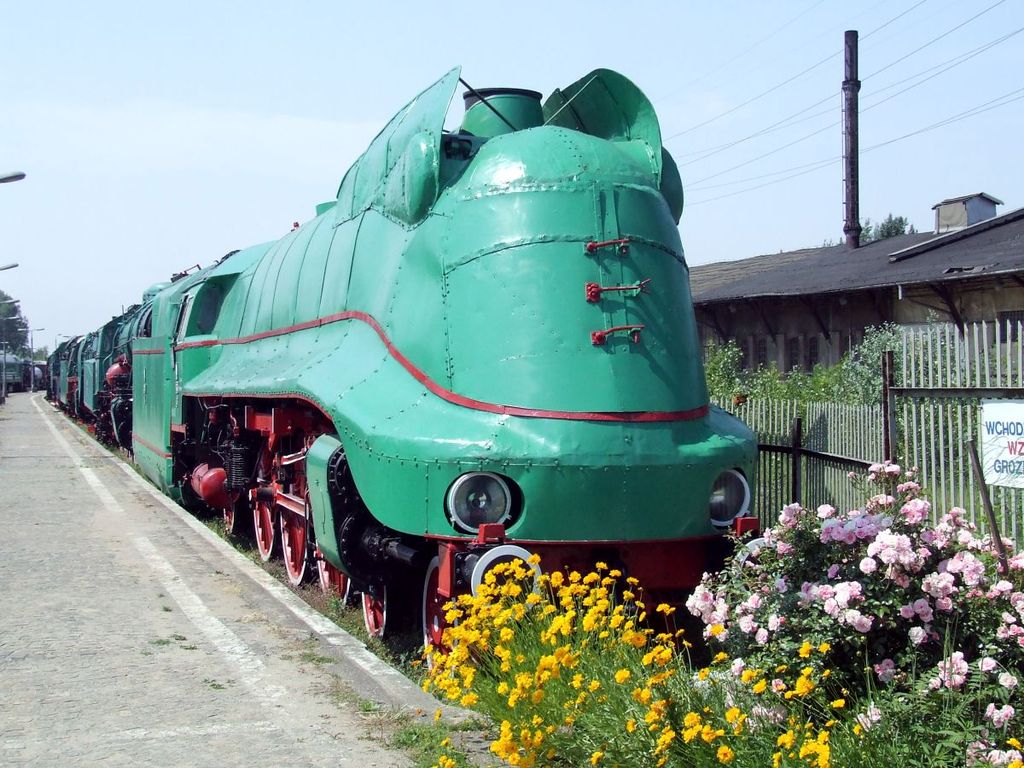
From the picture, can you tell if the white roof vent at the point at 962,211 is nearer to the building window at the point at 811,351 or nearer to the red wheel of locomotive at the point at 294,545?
the building window at the point at 811,351

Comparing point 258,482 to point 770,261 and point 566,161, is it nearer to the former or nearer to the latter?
point 566,161

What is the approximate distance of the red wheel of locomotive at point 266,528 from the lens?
1073 centimetres

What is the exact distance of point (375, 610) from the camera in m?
7.60

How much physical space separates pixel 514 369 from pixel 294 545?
4.35 metres

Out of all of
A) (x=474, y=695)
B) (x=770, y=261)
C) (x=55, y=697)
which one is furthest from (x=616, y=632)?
(x=770, y=261)

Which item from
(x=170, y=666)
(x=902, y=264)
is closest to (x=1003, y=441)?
(x=170, y=666)

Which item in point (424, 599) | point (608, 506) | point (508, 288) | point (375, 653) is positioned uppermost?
point (508, 288)

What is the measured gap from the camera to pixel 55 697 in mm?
5934

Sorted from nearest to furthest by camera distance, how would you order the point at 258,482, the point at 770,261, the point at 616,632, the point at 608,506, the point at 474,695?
1. the point at 474,695
2. the point at 616,632
3. the point at 608,506
4. the point at 258,482
5. the point at 770,261

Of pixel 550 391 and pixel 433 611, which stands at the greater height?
pixel 550 391

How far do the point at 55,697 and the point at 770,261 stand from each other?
28.4m

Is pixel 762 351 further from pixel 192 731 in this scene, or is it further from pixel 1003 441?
pixel 192 731

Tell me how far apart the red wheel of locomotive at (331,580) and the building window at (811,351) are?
15.0 meters

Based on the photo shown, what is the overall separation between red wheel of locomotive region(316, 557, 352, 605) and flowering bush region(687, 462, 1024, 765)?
4421 millimetres
